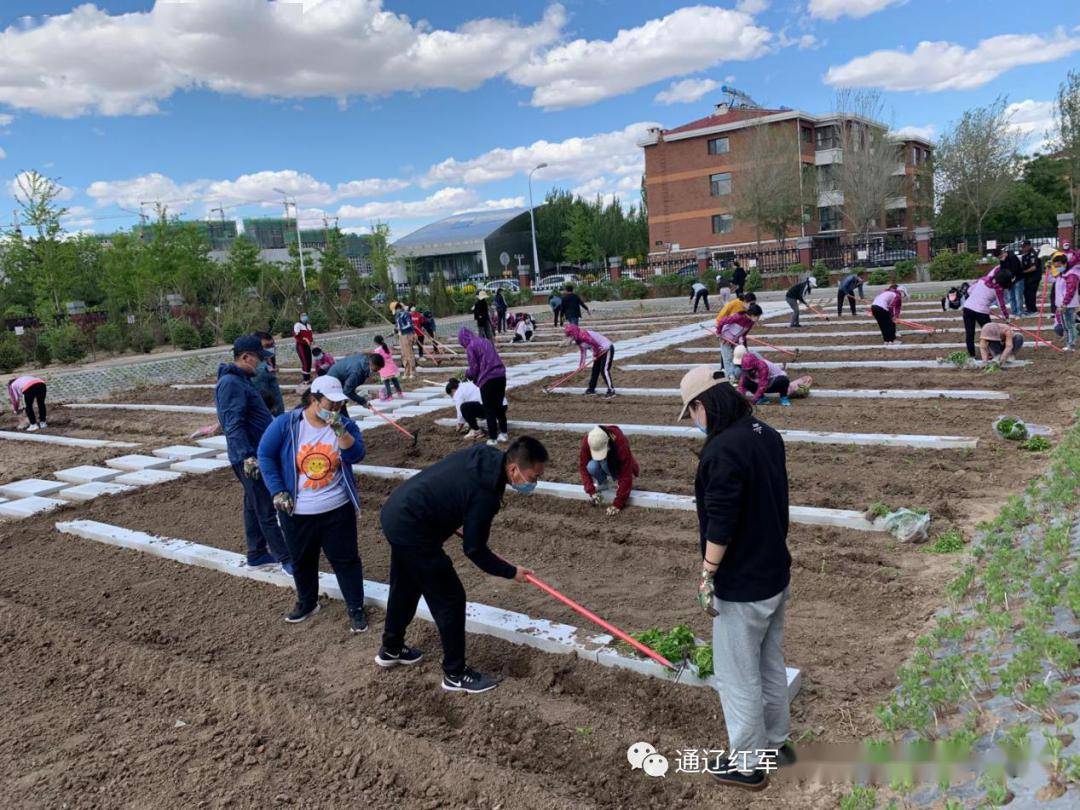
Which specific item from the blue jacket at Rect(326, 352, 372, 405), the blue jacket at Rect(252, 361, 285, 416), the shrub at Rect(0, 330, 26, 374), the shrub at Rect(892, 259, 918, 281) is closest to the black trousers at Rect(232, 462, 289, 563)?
the blue jacket at Rect(252, 361, 285, 416)

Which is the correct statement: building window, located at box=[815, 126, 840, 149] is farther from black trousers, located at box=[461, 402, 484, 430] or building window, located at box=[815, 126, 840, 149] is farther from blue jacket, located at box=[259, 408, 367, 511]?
blue jacket, located at box=[259, 408, 367, 511]

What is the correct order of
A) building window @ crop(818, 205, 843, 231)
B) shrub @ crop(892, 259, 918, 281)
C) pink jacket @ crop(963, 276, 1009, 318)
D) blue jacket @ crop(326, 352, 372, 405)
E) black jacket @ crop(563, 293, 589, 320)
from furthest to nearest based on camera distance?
building window @ crop(818, 205, 843, 231) < shrub @ crop(892, 259, 918, 281) < black jacket @ crop(563, 293, 589, 320) < pink jacket @ crop(963, 276, 1009, 318) < blue jacket @ crop(326, 352, 372, 405)

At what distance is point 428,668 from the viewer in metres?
4.21

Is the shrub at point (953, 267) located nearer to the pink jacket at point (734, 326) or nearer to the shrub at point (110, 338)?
the pink jacket at point (734, 326)

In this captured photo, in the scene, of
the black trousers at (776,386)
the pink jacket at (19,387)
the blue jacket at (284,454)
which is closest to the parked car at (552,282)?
the pink jacket at (19,387)

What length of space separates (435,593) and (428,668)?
25.3 inches

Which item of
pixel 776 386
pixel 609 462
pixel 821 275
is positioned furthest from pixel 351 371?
pixel 821 275

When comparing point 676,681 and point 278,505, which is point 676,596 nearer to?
point 676,681

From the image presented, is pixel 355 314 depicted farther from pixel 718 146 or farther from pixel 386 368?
pixel 718 146

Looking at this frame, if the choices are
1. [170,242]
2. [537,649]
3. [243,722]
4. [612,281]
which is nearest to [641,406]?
[537,649]

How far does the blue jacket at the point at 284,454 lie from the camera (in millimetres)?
4508

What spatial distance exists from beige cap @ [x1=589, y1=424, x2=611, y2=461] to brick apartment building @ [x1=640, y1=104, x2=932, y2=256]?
38.5 metres

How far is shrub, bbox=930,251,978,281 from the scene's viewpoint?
78.4 ft

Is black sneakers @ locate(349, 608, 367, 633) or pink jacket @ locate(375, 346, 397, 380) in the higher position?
pink jacket @ locate(375, 346, 397, 380)
